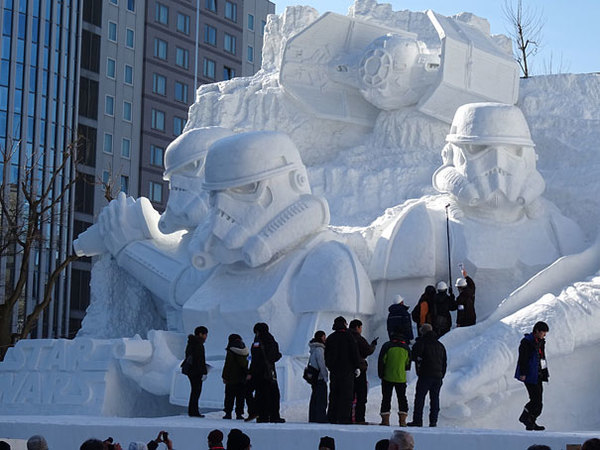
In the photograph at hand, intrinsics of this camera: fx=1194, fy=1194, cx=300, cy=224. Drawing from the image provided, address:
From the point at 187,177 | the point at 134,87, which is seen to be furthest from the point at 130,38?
the point at 187,177

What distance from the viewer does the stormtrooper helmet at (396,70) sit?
1831 centimetres

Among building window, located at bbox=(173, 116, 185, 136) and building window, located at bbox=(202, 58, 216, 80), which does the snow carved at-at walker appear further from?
building window, located at bbox=(202, 58, 216, 80)

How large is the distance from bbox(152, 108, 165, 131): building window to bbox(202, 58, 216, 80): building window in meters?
2.90

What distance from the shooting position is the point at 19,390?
16.3 metres

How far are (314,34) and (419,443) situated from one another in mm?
10626

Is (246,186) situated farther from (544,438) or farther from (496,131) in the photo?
(544,438)

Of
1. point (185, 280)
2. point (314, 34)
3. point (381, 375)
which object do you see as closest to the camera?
point (381, 375)

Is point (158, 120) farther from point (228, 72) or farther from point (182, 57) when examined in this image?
point (228, 72)

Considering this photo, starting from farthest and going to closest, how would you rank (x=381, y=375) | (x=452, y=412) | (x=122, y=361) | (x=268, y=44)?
(x=268, y=44) → (x=122, y=361) → (x=452, y=412) → (x=381, y=375)

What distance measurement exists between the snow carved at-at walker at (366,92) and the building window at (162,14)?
29045 millimetres

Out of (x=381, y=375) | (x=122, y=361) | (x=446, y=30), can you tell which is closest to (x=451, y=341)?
(x=381, y=375)

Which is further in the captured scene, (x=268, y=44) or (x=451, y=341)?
(x=268, y=44)

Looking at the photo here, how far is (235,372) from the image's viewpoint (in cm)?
1218

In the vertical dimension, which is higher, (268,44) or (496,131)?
(268,44)
